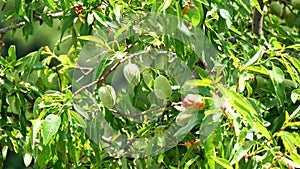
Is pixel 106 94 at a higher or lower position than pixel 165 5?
lower

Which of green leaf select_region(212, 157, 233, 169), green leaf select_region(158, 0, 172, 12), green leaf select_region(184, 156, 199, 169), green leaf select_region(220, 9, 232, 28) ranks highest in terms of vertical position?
green leaf select_region(158, 0, 172, 12)

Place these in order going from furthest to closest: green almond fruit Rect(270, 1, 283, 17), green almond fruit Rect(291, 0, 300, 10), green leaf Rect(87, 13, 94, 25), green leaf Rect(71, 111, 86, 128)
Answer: green almond fruit Rect(270, 1, 283, 17) < green almond fruit Rect(291, 0, 300, 10) < green leaf Rect(87, 13, 94, 25) < green leaf Rect(71, 111, 86, 128)

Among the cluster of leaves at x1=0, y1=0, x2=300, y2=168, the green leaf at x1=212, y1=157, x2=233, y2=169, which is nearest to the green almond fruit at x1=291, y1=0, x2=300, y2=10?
the cluster of leaves at x1=0, y1=0, x2=300, y2=168

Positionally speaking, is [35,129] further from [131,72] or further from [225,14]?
[225,14]

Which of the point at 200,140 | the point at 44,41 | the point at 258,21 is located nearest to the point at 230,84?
the point at 200,140

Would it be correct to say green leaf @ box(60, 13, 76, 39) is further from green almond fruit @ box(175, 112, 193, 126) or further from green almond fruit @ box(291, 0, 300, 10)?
green almond fruit @ box(291, 0, 300, 10)

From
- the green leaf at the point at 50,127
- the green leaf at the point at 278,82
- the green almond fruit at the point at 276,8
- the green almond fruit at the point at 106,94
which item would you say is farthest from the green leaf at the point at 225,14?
the green almond fruit at the point at 276,8

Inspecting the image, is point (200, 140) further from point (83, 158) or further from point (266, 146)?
point (83, 158)

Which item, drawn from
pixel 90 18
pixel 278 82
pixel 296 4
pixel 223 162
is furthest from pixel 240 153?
pixel 296 4
